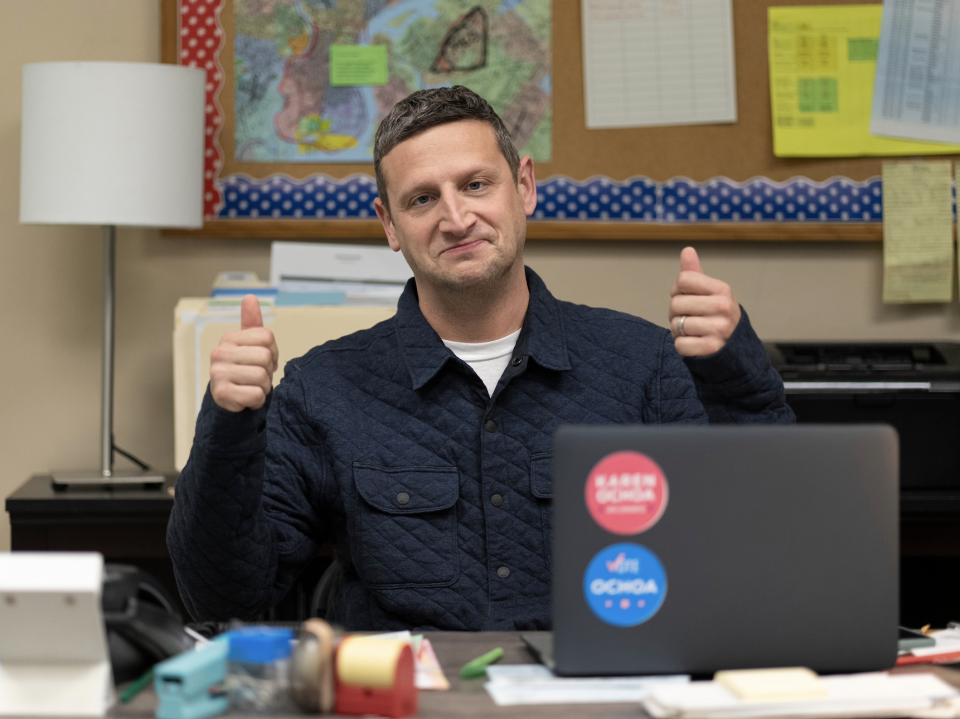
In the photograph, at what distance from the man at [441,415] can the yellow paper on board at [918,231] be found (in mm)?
1017

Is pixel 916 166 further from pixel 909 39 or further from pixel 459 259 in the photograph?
pixel 459 259

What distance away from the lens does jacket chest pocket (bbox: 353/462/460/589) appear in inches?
51.8

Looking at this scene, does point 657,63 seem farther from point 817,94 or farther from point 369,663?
point 369,663

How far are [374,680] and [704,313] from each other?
1.75 feet

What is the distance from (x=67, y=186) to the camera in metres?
1.84

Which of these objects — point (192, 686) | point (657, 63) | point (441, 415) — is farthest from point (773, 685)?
point (657, 63)

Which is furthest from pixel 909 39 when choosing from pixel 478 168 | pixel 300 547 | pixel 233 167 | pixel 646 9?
pixel 300 547

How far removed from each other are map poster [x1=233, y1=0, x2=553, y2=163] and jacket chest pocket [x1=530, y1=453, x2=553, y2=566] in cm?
108

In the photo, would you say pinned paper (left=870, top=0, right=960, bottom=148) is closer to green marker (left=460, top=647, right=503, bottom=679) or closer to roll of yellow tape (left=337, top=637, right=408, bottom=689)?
green marker (left=460, top=647, right=503, bottom=679)

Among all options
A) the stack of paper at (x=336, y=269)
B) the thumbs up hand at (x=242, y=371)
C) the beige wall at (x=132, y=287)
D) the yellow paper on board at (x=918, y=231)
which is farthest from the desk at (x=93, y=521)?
the yellow paper on board at (x=918, y=231)

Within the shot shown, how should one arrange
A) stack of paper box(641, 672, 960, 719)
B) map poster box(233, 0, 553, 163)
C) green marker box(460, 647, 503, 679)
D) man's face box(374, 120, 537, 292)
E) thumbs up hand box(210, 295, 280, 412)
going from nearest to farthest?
stack of paper box(641, 672, 960, 719), green marker box(460, 647, 503, 679), thumbs up hand box(210, 295, 280, 412), man's face box(374, 120, 537, 292), map poster box(233, 0, 553, 163)

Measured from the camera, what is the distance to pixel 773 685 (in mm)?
743

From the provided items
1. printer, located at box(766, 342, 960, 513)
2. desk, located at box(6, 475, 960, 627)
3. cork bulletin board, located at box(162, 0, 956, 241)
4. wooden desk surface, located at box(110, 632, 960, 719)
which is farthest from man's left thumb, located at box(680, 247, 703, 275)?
cork bulletin board, located at box(162, 0, 956, 241)

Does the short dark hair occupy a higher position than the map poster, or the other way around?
the map poster
